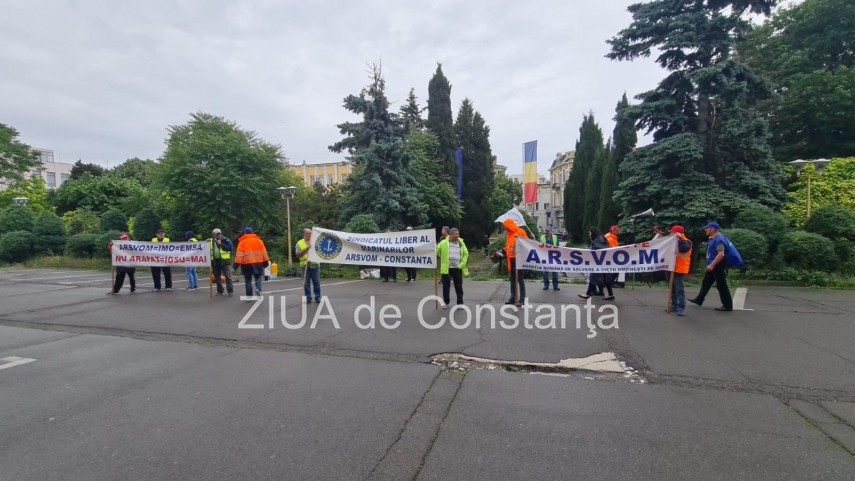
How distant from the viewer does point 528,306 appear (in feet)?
30.4

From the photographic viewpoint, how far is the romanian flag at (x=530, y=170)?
97.5 feet

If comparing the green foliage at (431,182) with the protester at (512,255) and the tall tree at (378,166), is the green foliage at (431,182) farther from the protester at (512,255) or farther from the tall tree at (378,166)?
the protester at (512,255)

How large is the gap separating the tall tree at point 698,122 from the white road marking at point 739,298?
3.93m

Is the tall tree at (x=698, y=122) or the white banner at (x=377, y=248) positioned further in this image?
the tall tree at (x=698, y=122)

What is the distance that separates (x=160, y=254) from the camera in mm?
12172

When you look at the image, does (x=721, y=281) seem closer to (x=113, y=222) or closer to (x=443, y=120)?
(x=443, y=120)

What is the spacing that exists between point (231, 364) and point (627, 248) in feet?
26.1

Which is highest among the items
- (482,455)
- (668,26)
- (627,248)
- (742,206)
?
(668,26)

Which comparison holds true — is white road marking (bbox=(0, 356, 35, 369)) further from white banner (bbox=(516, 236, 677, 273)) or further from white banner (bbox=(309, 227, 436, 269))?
white banner (bbox=(516, 236, 677, 273))

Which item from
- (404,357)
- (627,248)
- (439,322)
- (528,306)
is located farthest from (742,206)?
(404,357)

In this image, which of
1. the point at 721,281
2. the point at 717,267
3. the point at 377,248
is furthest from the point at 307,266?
the point at 721,281

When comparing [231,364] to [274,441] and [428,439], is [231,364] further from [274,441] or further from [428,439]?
[428,439]

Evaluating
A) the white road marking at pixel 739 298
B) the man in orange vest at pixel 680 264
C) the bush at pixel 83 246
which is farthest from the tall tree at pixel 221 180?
the white road marking at pixel 739 298

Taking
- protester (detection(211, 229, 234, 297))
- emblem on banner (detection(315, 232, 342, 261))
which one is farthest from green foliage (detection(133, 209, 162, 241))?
emblem on banner (detection(315, 232, 342, 261))
